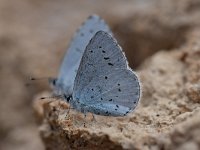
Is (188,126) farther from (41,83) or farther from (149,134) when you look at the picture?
(41,83)

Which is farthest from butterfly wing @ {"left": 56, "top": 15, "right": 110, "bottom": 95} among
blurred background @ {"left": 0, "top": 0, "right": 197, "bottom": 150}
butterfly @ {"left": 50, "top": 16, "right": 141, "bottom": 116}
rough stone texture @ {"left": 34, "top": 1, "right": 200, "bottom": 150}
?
blurred background @ {"left": 0, "top": 0, "right": 197, "bottom": 150}

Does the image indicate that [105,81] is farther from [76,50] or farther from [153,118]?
[76,50]

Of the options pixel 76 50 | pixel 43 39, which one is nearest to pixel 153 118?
pixel 76 50

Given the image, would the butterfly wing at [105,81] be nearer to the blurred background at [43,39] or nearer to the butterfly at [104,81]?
the butterfly at [104,81]

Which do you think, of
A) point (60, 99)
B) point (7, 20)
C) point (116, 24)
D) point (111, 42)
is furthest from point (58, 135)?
point (7, 20)

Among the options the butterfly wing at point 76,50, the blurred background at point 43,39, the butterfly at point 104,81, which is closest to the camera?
the butterfly at point 104,81

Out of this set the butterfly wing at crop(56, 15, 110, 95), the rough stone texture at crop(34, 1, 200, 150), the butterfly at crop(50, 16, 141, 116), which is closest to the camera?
the rough stone texture at crop(34, 1, 200, 150)

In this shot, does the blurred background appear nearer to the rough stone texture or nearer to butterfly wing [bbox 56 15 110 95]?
the rough stone texture

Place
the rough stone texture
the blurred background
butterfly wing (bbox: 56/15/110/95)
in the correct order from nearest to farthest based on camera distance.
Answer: the rough stone texture → butterfly wing (bbox: 56/15/110/95) → the blurred background

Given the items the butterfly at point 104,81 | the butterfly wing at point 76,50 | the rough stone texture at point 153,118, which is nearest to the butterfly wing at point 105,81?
the butterfly at point 104,81
